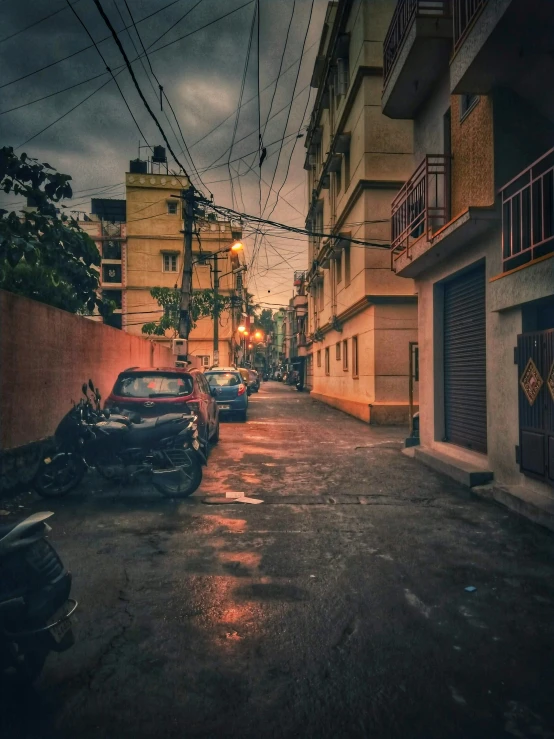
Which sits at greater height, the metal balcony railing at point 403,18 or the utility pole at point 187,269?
the metal balcony railing at point 403,18

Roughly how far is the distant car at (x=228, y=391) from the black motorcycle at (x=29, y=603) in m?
14.8

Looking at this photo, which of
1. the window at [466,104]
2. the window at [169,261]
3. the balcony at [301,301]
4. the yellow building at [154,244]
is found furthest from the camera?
the balcony at [301,301]

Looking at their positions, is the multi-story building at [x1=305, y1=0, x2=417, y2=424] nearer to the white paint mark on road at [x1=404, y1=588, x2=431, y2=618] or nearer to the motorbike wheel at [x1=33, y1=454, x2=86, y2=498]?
the motorbike wheel at [x1=33, y1=454, x2=86, y2=498]

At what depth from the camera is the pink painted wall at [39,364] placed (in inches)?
278

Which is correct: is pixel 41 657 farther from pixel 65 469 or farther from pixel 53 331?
pixel 53 331

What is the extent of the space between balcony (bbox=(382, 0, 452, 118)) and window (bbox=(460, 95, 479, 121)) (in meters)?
1.05

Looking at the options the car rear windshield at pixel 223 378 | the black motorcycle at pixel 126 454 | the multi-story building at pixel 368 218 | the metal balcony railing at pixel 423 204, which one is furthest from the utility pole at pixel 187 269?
the black motorcycle at pixel 126 454

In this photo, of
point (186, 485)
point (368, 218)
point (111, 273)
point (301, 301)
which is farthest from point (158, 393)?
point (111, 273)

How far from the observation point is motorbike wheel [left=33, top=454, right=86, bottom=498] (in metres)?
6.95

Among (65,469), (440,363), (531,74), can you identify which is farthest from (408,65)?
(65,469)

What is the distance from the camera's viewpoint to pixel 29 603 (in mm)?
2561

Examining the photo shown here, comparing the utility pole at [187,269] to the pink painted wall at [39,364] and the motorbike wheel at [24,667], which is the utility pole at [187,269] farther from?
the motorbike wheel at [24,667]

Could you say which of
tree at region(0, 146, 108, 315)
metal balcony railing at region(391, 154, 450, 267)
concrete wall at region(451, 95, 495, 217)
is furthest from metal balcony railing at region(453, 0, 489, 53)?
tree at region(0, 146, 108, 315)

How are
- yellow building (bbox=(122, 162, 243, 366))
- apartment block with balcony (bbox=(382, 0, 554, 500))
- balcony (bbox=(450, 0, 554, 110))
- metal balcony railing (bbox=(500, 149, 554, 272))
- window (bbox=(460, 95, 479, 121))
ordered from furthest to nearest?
1. yellow building (bbox=(122, 162, 243, 366))
2. window (bbox=(460, 95, 479, 121))
3. apartment block with balcony (bbox=(382, 0, 554, 500))
4. metal balcony railing (bbox=(500, 149, 554, 272))
5. balcony (bbox=(450, 0, 554, 110))
